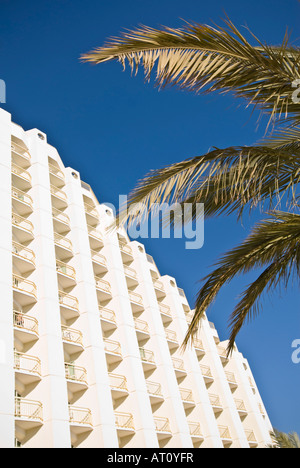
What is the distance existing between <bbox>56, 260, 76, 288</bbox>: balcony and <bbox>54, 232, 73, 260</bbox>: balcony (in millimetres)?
687

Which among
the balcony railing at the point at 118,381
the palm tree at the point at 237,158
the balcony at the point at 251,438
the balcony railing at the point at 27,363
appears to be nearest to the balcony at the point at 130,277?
the balcony railing at the point at 118,381

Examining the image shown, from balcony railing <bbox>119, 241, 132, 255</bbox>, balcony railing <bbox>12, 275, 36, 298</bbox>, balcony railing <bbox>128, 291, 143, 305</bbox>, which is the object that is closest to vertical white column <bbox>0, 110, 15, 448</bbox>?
balcony railing <bbox>12, 275, 36, 298</bbox>

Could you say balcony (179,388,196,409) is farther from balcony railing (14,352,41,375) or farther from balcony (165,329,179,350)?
balcony railing (14,352,41,375)

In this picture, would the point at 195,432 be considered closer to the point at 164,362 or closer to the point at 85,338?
the point at 164,362

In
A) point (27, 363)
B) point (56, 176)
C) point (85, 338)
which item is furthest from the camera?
point (56, 176)

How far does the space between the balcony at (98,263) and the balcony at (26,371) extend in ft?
39.0

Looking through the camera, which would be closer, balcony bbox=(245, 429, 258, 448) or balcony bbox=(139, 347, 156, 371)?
balcony bbox=(139, 347, 156, 371)

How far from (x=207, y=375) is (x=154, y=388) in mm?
9817

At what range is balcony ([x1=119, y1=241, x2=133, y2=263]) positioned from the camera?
4262 centimetres

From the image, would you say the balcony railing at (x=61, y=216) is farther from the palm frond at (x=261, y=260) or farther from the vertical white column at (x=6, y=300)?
the palm frond at (x=261, y=260)

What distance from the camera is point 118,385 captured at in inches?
1258

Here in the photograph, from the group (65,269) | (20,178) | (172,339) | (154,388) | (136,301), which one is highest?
(20,178)

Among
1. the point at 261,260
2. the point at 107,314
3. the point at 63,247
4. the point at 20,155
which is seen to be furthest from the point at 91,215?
the point at 261,260

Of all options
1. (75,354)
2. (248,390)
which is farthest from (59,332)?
(248,390)
